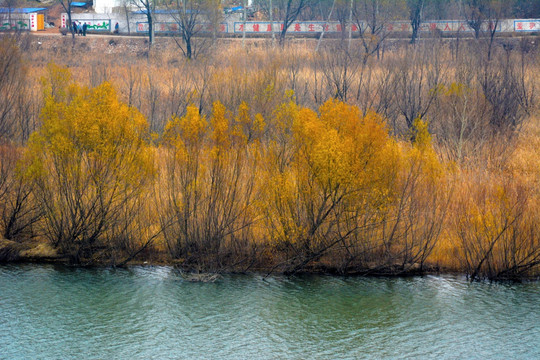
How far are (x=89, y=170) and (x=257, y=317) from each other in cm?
648

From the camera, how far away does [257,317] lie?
46.5ft

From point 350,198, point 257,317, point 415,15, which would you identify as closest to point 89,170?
point 257,317

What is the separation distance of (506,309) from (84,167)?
11.7 m

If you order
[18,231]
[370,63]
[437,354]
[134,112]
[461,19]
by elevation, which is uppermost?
[461,19]

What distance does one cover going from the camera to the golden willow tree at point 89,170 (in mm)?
16719

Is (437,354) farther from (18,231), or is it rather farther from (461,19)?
(461,19)

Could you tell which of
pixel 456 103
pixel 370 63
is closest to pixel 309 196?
pixel 456 103

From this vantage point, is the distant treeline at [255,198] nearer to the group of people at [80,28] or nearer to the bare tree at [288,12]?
the bare tree at [288,12]

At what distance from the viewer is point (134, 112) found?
17.6 metres

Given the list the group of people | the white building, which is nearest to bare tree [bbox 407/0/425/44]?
the group of people

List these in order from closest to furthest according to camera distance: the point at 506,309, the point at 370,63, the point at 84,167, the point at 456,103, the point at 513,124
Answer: the point at 506,309
the point at 84,167
the point at 456,103
the point at 513,124
the point at 370,63

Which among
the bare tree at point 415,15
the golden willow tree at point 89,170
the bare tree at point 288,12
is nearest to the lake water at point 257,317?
the golden willow tree at point 89,170

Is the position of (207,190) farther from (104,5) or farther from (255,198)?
(104,5)

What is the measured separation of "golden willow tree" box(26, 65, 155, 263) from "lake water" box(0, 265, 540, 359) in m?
1.02
